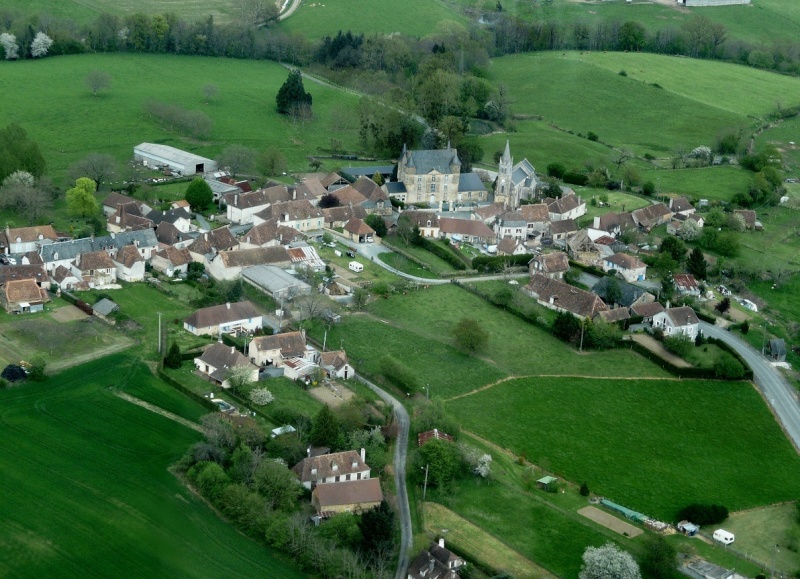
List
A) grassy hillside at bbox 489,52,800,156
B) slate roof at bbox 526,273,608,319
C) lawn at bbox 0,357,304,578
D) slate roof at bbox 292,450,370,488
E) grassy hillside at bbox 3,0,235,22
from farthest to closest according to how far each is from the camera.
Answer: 1. grassy hillside at bbox 3,0,235,22
2. grassy hillside at bbox 489,52,800,156
3. slate roof at bbox 526,273,608,319
4. slate roof at bbox 292,450,370,488
5. lawn at bbox 0,357,304,578

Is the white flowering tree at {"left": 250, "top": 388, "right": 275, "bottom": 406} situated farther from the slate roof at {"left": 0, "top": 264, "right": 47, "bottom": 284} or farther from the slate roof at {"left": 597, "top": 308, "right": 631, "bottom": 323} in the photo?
the slate roof at {"left": 597, "top": 308, "right": 631, "bottom": 323}

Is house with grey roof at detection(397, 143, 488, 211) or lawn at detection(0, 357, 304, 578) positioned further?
Answer: house with grey roof at detection(397, 143, 488, 211)

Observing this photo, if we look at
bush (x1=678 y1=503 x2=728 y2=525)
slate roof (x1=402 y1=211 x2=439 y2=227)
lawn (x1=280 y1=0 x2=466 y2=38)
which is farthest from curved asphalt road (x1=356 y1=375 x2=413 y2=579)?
lawn (x1=280 y1=0 x2=466 y2=38)

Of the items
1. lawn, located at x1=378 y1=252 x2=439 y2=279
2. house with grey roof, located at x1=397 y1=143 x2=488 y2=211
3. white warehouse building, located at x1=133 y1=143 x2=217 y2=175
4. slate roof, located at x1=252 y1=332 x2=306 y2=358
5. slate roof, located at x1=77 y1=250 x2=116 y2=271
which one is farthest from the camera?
white warehouse building, located at x1=133 y1=143 x2=217 y2=175

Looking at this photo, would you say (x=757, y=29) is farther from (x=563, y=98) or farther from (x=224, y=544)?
(x=224, y=544)

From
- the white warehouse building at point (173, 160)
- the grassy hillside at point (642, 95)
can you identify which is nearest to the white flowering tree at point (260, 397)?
the white warehouse building at point (173, 160)

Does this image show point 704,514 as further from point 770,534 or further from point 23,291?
point 23,291

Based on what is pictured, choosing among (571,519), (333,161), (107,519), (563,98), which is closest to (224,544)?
(107,519)
